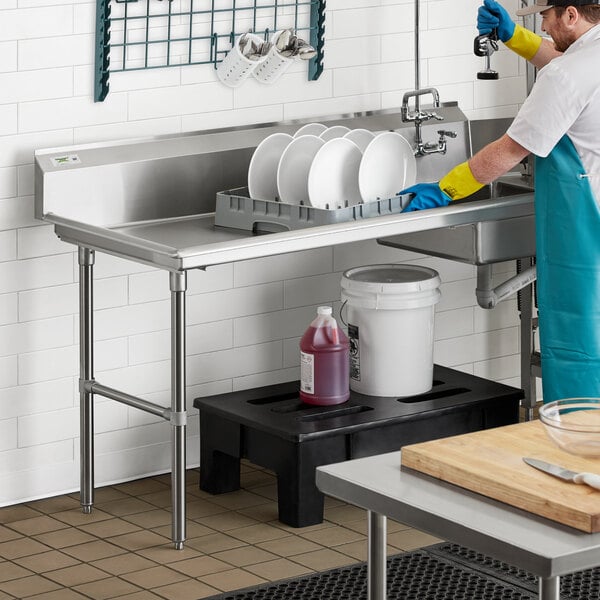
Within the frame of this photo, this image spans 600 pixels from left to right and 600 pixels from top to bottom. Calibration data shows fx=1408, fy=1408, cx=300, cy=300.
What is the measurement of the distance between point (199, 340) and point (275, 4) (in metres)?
1.20

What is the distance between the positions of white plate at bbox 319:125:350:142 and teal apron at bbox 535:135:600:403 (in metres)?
0.80

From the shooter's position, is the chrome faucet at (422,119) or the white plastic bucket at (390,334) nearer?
the white plastic bucket at (390,334)

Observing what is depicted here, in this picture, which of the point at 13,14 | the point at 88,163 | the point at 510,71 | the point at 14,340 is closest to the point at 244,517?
the point at 14,340

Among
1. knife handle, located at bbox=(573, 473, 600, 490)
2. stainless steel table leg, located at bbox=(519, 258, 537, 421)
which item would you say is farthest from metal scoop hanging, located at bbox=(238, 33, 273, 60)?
knife handle, located at bbox=(573, 473, 600, 490)

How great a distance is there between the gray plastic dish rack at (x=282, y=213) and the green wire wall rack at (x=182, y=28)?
55 centimetres

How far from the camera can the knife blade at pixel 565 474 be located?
226 centimetres

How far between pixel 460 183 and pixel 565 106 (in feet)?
1.40

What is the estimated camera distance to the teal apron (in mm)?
4215

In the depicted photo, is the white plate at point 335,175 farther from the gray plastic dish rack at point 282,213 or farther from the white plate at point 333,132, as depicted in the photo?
the white plate at point 333,132

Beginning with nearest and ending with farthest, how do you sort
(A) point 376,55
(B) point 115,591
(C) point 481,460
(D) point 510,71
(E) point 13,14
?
(C) point 481,460, (B) point 115,591, (E) point 13,14, (A) point 376,55, (D) point 510,71

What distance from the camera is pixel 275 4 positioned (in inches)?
192

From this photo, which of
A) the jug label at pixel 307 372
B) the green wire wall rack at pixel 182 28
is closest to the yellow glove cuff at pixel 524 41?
the green wire wall rack at pixel 182 28

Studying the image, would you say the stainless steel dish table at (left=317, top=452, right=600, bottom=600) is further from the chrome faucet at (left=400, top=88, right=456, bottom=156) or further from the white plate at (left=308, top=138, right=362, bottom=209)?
the chrome faucet at (left=400, top=88, right=456, bottom=156)

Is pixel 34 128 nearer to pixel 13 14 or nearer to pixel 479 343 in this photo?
pixel 13 14
